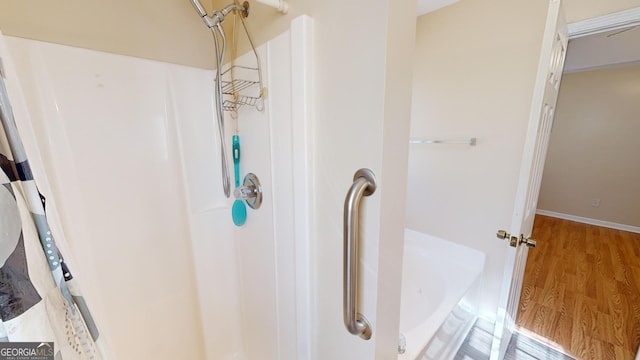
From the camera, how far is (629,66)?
10.3 ft

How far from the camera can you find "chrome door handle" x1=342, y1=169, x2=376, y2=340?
1.79 ft

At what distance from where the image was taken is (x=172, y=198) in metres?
1.16

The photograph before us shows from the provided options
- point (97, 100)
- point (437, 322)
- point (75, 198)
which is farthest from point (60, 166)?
point (437, 322)

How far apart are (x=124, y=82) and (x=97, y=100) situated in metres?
0.12

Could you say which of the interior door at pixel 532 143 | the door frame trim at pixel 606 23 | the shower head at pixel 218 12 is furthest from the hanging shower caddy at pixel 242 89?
the door frame trim at pixel 606 23

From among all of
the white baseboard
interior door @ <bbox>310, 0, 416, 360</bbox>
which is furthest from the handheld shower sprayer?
the white baseboard

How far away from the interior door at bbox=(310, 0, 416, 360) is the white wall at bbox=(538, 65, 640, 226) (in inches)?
187

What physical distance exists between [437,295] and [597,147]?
3877mm

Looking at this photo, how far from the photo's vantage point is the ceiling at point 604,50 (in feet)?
7.20

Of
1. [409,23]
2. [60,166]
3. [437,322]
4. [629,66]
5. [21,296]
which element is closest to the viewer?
[21,296]

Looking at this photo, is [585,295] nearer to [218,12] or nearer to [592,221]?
[592,221]

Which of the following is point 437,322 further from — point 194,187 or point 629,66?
point 629,66

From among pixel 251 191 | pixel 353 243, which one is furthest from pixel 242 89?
pixel 353 243

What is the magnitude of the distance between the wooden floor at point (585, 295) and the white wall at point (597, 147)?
0.54 m
